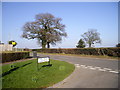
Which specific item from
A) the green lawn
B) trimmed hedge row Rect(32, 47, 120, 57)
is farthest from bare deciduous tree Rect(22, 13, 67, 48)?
the green lawn

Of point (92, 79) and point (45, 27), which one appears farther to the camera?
point (45, 27)

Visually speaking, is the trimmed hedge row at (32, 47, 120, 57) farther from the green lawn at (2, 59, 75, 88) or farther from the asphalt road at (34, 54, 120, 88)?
the green lawn at (2, 59, 75, 88)

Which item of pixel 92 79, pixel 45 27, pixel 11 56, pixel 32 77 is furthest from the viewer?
pixel 45 27

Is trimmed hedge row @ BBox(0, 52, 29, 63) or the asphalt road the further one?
trimmed hedge row @ BBox(0, 52, 29, 63)

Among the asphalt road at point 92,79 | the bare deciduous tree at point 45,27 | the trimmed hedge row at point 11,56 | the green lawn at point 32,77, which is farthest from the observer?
the bare deciduous tree at point 45,27

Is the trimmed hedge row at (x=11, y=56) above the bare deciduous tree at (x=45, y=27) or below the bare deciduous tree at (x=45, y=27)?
below

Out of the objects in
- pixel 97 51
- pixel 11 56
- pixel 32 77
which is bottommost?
pixel 32 77

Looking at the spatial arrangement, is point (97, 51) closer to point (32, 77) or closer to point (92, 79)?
point (92, 79)

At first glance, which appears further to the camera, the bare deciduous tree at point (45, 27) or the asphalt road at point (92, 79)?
the bare deciduous tree at point (45, 27)

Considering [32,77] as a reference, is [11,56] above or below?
above

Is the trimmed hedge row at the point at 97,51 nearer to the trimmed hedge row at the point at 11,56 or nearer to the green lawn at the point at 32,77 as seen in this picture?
the green lawn at the point at 32,77

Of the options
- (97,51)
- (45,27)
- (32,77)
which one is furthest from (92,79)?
(45,27)

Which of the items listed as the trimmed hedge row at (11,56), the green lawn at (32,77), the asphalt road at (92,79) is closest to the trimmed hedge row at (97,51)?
the asphalt road at (92,79)

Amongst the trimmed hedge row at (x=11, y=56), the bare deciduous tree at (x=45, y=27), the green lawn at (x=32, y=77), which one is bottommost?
the green lawn at (x=32, y=77)
